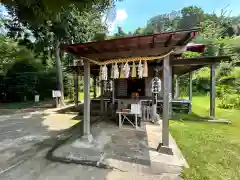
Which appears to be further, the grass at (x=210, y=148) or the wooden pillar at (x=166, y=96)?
the wooden pillar at (x=166, y=96)

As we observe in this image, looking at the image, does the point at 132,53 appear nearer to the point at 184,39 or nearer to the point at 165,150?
the point at 184,39

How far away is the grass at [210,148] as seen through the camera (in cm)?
265

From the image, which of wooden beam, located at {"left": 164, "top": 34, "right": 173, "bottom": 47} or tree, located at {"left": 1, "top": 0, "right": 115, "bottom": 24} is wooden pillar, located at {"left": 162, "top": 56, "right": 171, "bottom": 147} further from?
tree, located at {"left": 1, "top": 0, "right": 115, "bottom": 24}

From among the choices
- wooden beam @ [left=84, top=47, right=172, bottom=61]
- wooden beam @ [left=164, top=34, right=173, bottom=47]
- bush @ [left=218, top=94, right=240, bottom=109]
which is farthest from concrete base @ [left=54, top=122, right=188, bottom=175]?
bush @ [left=218, top=94, right=240, bottom=109]

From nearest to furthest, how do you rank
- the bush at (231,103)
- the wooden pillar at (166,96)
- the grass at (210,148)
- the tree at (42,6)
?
the grass at (210,148) < the tree at (42,6) < the wooden pillar at (166,96) < the bush at (231,103)

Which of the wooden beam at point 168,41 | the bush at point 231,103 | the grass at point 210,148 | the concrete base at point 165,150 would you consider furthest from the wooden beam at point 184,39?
the bush at point 231,103

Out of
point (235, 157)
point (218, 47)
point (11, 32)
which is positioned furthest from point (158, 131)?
point (218, 47)

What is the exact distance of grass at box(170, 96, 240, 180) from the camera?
104 inches

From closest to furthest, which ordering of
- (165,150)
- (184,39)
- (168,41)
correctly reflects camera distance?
(184,39)
(168,41)
(165,150)

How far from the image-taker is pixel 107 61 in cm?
400

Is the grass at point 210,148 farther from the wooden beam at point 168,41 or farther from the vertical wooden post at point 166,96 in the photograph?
the wooden beam at point 168,41

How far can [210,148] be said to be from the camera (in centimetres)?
367

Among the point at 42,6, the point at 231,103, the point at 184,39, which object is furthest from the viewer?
the point at 231,103

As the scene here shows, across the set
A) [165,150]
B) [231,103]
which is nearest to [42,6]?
[165,150]
